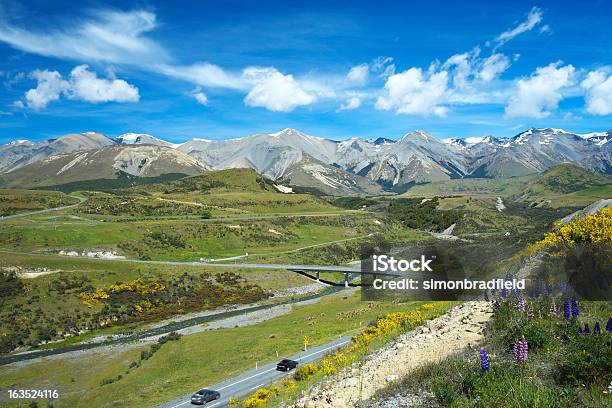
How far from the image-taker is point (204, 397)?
31.1 metres

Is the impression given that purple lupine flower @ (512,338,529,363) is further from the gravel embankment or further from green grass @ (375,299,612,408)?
the gravel embankment

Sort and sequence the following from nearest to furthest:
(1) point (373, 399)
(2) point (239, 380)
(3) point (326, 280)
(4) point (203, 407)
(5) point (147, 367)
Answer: (1) point (373, 399)
(4) point (203, 407)
(2) point (239, 380)
(5) point (147, 367)
(3) point (326, 280)

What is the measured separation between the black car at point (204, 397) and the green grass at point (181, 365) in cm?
420

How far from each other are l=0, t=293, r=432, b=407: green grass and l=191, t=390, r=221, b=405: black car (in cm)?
420

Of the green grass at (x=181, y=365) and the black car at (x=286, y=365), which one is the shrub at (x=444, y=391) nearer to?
the black car at (x=286, y=365)

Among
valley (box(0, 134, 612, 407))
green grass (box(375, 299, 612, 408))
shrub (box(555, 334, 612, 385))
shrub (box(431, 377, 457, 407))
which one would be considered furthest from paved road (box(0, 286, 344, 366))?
shrub (box(555, 334, 612, 385))

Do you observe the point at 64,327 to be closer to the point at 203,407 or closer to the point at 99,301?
the point at 99,301

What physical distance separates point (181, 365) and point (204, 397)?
1524 centimetres

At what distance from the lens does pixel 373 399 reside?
12836 mm

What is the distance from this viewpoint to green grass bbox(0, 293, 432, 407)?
37312 millimetres

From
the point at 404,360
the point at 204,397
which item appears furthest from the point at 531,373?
the point at 204,397

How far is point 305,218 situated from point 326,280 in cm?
7598

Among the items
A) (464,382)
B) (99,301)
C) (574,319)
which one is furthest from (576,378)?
(99,301)

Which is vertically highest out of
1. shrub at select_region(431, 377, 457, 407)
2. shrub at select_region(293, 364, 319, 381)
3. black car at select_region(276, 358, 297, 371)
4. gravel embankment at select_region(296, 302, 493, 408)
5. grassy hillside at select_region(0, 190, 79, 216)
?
grassy hillside at select_region(0, 190, 79, 216)
